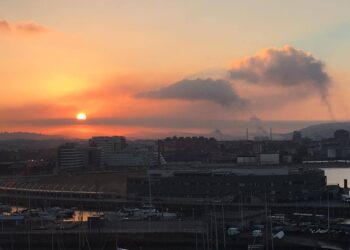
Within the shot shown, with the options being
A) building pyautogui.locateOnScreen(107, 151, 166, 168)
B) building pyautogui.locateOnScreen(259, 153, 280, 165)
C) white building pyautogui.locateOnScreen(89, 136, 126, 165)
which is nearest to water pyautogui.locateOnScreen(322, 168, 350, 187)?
building pyautogui.locateOnScreen(259, 153, 280, 165)

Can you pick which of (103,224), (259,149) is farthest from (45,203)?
(259,149)

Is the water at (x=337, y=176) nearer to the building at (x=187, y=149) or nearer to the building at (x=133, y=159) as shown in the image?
the building at (x=187, y=149)

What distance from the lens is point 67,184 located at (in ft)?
116

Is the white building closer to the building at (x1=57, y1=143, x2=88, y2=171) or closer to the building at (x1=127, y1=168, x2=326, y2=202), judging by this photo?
the building at (x1=57, y1=143, x2=88, y2=171)

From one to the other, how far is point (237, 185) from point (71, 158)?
30.0 meters

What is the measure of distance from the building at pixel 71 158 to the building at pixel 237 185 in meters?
24.5

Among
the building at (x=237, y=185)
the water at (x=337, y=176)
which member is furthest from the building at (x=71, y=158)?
the building at (x=237, y=185)

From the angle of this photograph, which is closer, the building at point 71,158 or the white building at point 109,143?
the building at point 71,158

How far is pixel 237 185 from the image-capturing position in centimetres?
2214

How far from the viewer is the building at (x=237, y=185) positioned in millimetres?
21453

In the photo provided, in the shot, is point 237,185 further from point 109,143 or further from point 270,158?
point 109,143

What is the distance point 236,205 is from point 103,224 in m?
6.45

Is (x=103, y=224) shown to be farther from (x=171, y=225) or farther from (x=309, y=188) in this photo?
(x=309, y=188)

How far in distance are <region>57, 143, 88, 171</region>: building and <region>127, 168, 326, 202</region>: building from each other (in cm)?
2450
